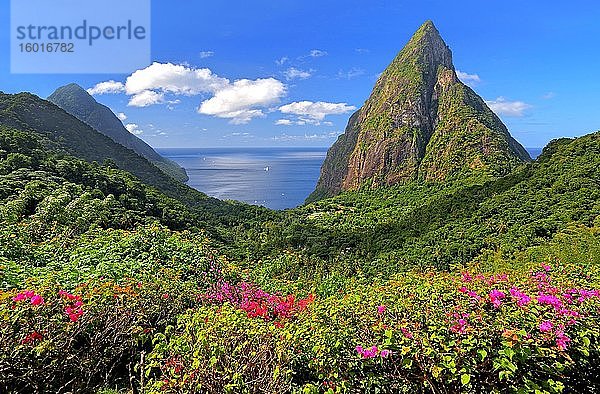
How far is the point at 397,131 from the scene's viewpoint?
95438 millimetres

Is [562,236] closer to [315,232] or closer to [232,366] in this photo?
[232,366]

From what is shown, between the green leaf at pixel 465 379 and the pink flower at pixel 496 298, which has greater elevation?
the pink flower at pixel 496 298

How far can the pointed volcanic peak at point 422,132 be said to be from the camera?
8200cm

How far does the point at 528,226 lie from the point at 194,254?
93.7 feet

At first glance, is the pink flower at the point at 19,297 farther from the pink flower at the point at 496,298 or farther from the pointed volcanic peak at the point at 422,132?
the pointed volcanic peak at the point at 422,132

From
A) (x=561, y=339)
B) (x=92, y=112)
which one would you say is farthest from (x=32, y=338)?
(x=92, y=112)

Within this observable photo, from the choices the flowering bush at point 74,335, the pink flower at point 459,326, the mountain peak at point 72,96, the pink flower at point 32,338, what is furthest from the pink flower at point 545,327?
the mountain peak at point 72,96

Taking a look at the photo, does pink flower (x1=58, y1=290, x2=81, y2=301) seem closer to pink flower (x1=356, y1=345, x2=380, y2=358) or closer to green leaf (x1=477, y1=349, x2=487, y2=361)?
pink flower (x1=356, y1=345, x2=380, y2=358)

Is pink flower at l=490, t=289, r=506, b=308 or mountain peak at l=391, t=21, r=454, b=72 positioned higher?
mountain peak at l=391, t=21, r=454, b=72

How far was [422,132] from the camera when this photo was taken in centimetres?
9581

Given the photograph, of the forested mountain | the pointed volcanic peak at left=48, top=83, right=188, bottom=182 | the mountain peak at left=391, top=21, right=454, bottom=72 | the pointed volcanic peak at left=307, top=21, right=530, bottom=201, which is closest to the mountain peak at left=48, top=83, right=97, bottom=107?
the pointed volcanic peak at left=48, top=83, right=188, bottom=182

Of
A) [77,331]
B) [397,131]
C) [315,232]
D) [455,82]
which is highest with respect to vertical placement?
[455,82]

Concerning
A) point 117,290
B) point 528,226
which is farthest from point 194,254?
point 528,226

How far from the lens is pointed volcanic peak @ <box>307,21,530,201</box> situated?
82000mm
